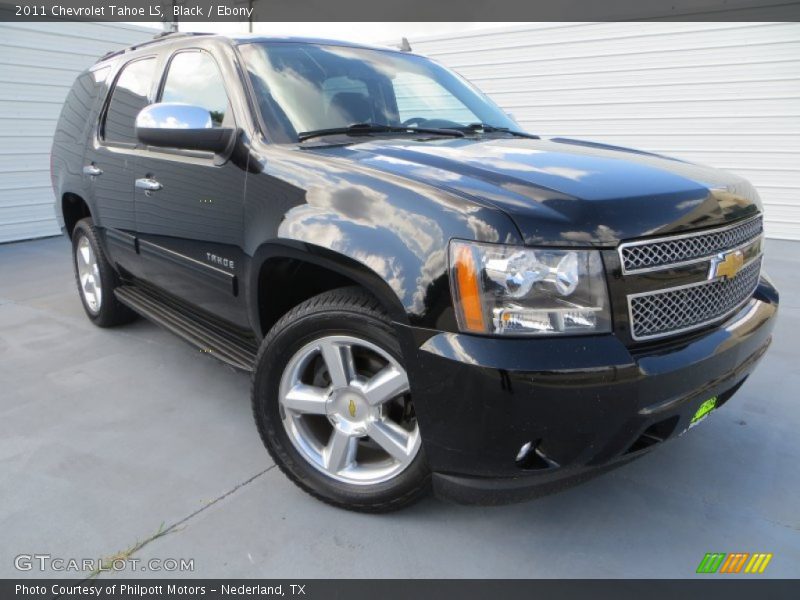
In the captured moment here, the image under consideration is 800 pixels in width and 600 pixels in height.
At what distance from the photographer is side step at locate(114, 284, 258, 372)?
2787 millimetres

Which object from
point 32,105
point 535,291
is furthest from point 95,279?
point 32,105

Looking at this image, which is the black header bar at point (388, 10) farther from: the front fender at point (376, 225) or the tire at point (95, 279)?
the front fender at point (376, 225)

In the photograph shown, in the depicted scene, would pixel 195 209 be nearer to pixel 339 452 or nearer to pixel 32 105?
pixel 339 452

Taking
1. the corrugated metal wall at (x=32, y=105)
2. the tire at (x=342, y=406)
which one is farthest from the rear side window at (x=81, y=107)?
the corrugated metal wall at (x=32, y=105)

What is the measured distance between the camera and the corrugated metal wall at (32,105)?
789cm

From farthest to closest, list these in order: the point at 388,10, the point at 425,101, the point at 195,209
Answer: the point at 388,10 < the point at 425,101 < the point at 195,209

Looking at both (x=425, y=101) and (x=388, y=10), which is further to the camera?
(x=388, y=10)

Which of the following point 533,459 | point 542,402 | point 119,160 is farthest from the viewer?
point 119,160

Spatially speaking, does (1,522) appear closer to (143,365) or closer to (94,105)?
(143,365)

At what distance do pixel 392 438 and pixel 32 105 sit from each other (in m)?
8.58

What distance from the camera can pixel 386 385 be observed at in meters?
2.06

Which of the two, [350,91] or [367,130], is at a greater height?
[350,91]

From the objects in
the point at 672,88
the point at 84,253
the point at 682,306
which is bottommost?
the point at 84,253

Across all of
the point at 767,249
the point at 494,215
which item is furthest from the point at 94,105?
the point at 767,249
